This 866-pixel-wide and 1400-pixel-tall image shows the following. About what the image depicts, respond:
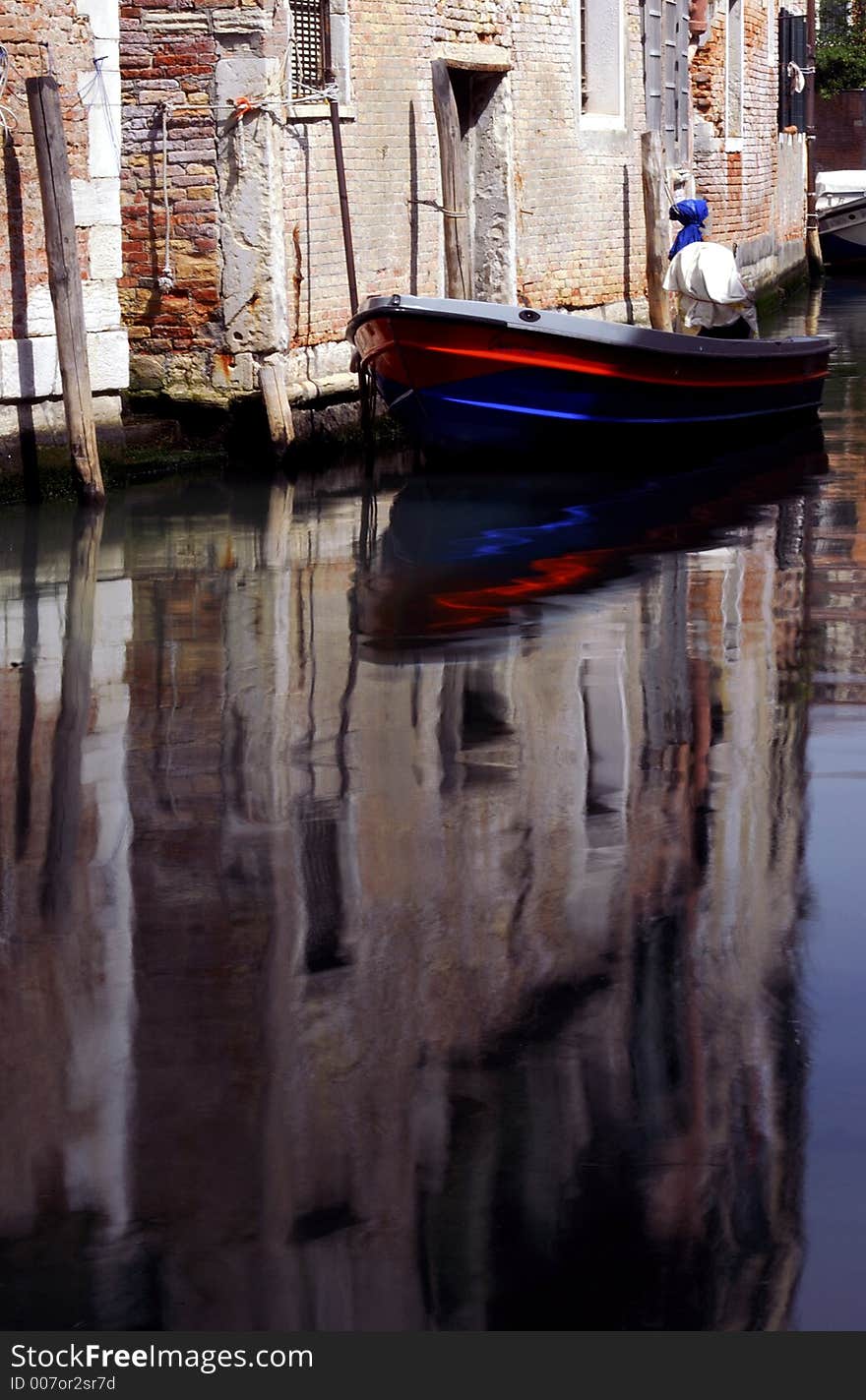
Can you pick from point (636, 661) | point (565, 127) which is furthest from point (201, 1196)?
point (565, 127)

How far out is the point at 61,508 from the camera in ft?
36.8

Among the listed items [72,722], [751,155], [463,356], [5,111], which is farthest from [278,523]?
[751,155]

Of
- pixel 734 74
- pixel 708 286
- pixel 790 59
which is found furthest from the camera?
pixel 790 59

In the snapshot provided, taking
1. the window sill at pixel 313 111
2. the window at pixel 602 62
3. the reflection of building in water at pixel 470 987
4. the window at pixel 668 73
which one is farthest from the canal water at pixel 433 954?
the window at pixel 668 73

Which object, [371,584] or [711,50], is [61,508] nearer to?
[371,584]

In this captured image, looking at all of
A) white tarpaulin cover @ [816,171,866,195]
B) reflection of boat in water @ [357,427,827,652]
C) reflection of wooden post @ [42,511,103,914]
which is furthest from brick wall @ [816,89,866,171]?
reflection of wooden post @ [42,511,103,914]

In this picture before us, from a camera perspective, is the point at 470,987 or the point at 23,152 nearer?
the point at 470,987

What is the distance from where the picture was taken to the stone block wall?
1116 centimetres

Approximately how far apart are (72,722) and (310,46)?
802cm

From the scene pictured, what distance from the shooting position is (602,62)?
1873 cm

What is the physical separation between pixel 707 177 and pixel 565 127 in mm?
6498

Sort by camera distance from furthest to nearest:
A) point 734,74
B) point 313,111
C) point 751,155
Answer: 1. point 751,155
2. point 734,74
3. point 313,111

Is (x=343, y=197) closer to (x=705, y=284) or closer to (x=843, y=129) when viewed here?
(x=705, y=284)

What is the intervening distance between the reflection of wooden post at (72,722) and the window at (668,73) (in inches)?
438
